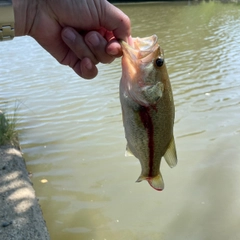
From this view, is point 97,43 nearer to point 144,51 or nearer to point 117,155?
point 144,51

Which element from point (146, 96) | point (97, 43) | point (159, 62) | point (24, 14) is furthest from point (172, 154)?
point (24, 14)

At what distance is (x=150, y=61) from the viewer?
187 cm

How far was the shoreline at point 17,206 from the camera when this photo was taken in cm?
284

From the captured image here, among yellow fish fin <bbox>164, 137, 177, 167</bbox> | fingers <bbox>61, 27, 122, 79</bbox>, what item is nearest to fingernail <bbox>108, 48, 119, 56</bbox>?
fingers <bbox>61, 27, 122, 79</bbox>

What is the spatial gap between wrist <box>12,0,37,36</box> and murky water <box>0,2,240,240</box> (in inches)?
83.0

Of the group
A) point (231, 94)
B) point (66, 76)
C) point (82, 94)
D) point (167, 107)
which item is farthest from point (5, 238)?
point (66, 76)

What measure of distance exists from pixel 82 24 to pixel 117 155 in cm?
290

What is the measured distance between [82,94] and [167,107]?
5.57m

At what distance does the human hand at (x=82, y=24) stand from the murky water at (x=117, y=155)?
1986 millimetres

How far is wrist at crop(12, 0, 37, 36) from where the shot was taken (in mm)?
2309

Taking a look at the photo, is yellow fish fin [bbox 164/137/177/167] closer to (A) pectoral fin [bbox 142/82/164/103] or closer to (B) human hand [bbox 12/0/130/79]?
(A) pectoral fin [bbox 142/82/164/103]

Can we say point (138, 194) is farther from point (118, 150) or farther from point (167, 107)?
point (167, 107)

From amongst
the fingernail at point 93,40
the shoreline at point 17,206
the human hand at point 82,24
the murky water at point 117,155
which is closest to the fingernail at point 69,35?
the human hand at point 82,24

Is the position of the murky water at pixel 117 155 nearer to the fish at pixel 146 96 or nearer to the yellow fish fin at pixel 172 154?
the yellow fish fin at pixel 172 154
